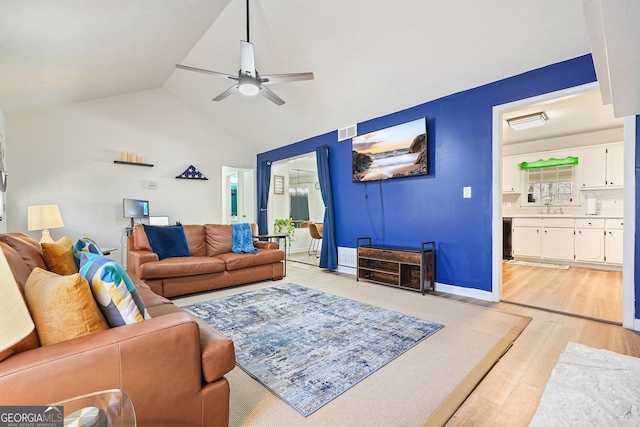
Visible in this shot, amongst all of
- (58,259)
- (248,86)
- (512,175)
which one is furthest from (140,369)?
(512,175)

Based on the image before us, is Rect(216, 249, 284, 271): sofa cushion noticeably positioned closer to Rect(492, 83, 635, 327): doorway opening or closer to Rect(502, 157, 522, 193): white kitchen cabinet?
Rect(492, 83, 635, 327): doorway opening

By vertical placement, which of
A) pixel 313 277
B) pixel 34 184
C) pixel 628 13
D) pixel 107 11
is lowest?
pixel 313 277

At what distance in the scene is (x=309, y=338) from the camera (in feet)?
7.70

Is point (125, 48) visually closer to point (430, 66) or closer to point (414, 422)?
point (430, 66)

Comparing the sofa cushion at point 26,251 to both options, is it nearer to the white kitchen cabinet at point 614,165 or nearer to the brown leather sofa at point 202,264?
the brown leather sofa at point 202,264

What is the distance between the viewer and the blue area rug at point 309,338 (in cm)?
177

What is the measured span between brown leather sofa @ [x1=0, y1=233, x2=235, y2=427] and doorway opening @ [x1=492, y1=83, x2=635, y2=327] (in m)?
3.26

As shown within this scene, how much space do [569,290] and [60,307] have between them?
499 centimetres

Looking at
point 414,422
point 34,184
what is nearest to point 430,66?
point 414,422

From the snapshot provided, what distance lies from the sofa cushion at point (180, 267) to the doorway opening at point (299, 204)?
2.68 metres

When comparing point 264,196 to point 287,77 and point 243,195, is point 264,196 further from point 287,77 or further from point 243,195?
point 287,77

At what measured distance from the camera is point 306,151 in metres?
5.86

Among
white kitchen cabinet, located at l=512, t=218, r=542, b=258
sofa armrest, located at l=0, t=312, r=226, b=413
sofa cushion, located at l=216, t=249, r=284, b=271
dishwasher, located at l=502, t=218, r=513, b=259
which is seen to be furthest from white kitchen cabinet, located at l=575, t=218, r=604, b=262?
sofa armrest, located at l=0, t=312, r=226, b=413

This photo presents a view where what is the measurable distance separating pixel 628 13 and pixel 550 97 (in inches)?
80.4
